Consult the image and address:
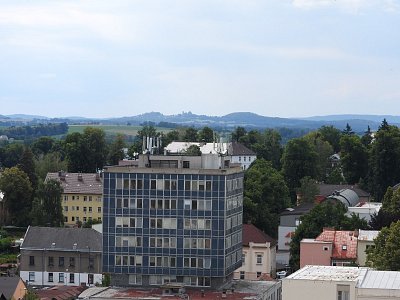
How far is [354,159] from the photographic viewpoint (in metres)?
143

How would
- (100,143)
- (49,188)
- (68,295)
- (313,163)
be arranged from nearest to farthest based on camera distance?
(68,295), (49,188), (313,163), (100,143)

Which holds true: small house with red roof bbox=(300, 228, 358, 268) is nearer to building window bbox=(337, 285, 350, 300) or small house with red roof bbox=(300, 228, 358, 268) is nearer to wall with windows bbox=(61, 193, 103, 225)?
building window bbox=(337, 285, 350, 300)

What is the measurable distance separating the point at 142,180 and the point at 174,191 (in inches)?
79.5

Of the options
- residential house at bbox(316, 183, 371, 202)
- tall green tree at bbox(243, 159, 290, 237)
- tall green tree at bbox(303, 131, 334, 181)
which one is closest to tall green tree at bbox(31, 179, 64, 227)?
tall green tree at bbox(243, 159, 290, 237)

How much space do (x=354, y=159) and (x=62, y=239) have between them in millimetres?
58839

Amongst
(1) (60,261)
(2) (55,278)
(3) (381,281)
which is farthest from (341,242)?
(3) (381,281)

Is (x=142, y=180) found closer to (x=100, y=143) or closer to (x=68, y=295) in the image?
(x=68, y=295)

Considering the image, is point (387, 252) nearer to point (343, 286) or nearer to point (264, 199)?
point (343, 286)

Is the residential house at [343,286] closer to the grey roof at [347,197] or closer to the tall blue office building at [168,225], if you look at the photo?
the tall blue office building at [168,225]

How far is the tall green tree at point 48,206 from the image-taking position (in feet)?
371

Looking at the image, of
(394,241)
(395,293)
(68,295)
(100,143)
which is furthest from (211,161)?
(100,143)

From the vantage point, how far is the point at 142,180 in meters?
67.1

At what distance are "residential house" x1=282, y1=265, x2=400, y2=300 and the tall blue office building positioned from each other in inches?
679

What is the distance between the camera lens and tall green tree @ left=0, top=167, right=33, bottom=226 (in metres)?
124
